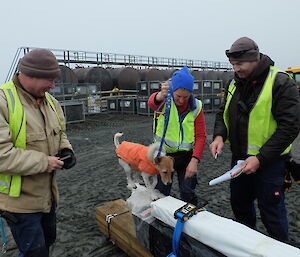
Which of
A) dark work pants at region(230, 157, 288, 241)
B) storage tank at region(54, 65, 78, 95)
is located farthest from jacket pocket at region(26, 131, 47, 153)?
storage tank at region(54, 65, 78, 95)

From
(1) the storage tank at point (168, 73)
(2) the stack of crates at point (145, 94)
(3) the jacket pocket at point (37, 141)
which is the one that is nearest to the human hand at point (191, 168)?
(3) the jacket pocket at point (37, 141)

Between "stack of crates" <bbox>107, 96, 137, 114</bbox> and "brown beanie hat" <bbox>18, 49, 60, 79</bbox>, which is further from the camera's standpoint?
"stack of crates" <bbox>107, 96, 137, 114</bbox>

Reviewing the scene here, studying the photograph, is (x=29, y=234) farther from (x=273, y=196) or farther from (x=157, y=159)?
(x=273, y=196)

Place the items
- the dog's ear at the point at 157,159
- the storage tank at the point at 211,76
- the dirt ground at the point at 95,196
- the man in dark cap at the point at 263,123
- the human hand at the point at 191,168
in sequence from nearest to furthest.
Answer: the man in dark cap at the point at 263,123 < the dog's ear at the point at 157,159 < the human hand at the point at 191,168 < the dirt ground at the point at 95,196 < the storage tank at the point at 211,76

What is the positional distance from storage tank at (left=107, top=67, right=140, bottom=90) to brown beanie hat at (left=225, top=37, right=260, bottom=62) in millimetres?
17844

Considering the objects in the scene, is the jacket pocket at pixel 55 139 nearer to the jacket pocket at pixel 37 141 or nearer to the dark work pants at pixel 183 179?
the jacket pocket at pixel 37 141

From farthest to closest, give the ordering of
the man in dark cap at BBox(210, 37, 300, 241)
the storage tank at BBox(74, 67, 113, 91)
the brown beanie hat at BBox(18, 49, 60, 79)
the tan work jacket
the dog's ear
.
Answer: the storage tank at BBox(74, 67, 113, 91) → the dog's ear → the man in dark cap at BBox(210, 37, 300, 241) → the brown beanie hat at BBox(18, 49, 60, 79) → the tan work jacket

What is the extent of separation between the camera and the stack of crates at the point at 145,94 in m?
15.0

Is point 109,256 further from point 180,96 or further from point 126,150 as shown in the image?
point 180,96

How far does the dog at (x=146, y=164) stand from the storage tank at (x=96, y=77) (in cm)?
1595

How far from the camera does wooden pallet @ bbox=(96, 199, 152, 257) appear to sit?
101 inches

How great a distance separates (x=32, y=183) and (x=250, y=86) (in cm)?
206

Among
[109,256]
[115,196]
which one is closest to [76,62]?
[115,196]

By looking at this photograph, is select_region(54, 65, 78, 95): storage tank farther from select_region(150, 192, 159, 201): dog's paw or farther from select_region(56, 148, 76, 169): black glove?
select_region(150, 192, 159, 201): dog's paw
